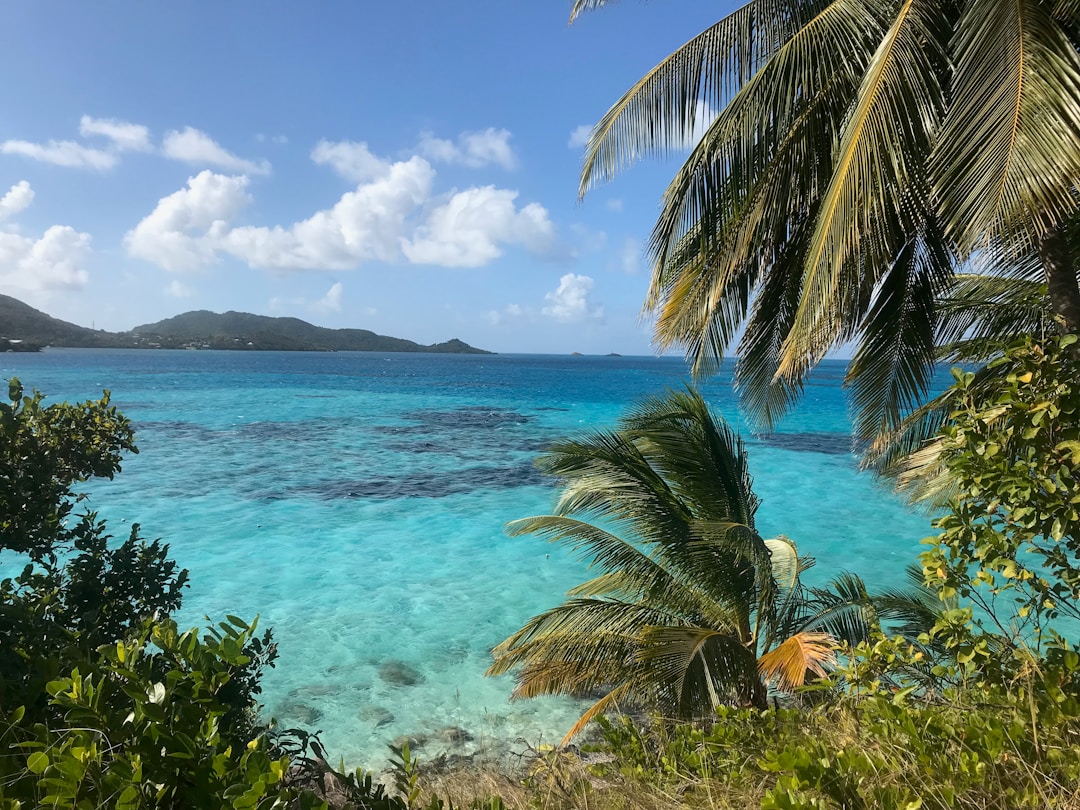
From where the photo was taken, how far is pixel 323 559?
1321 cm

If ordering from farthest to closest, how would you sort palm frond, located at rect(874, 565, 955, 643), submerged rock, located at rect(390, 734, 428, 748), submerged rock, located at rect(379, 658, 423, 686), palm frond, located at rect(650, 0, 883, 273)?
submerged rock, located at rect(379, 658, 423, 686)
submerged rock, located at rect(390, 734, 428, 748)
palm frond, located at rect(874, 565, 955, 643)
palm frond, located at rect(650, 0, 883, 273)

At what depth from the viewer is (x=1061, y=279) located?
3658 mm

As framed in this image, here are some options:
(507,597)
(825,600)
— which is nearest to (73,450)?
(825,600)

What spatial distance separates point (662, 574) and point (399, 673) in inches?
203

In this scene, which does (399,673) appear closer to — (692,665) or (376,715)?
(376,715)

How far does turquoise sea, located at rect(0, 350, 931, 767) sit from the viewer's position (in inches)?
320

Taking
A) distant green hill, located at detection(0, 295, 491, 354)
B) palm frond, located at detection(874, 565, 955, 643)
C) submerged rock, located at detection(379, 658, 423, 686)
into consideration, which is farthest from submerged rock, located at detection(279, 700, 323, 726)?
distant green hill, located at detection(0, 295, 491, 354)

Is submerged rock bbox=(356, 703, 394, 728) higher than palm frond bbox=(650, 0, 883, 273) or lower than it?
lower

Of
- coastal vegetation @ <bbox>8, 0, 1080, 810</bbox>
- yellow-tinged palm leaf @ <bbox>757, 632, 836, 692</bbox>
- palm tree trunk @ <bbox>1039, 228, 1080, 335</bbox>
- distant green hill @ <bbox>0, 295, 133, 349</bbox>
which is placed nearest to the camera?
coastal vegetation @ <bbox>8, 0, 1080, 810</bbox>

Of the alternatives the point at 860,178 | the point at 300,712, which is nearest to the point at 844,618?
the point at 860,178

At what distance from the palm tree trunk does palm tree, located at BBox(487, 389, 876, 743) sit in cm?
279

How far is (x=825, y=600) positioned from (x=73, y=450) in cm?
681

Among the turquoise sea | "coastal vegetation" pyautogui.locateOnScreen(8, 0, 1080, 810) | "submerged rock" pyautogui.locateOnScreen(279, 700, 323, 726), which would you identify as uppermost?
"coastal vegetation" pyautogui.locateOnScreen(8, 0, 1080, 810)

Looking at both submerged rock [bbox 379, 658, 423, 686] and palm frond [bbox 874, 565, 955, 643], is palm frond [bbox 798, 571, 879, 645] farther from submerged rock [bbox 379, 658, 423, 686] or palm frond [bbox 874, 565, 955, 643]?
submerged rock [bbox 379, 658, 423, 686]
